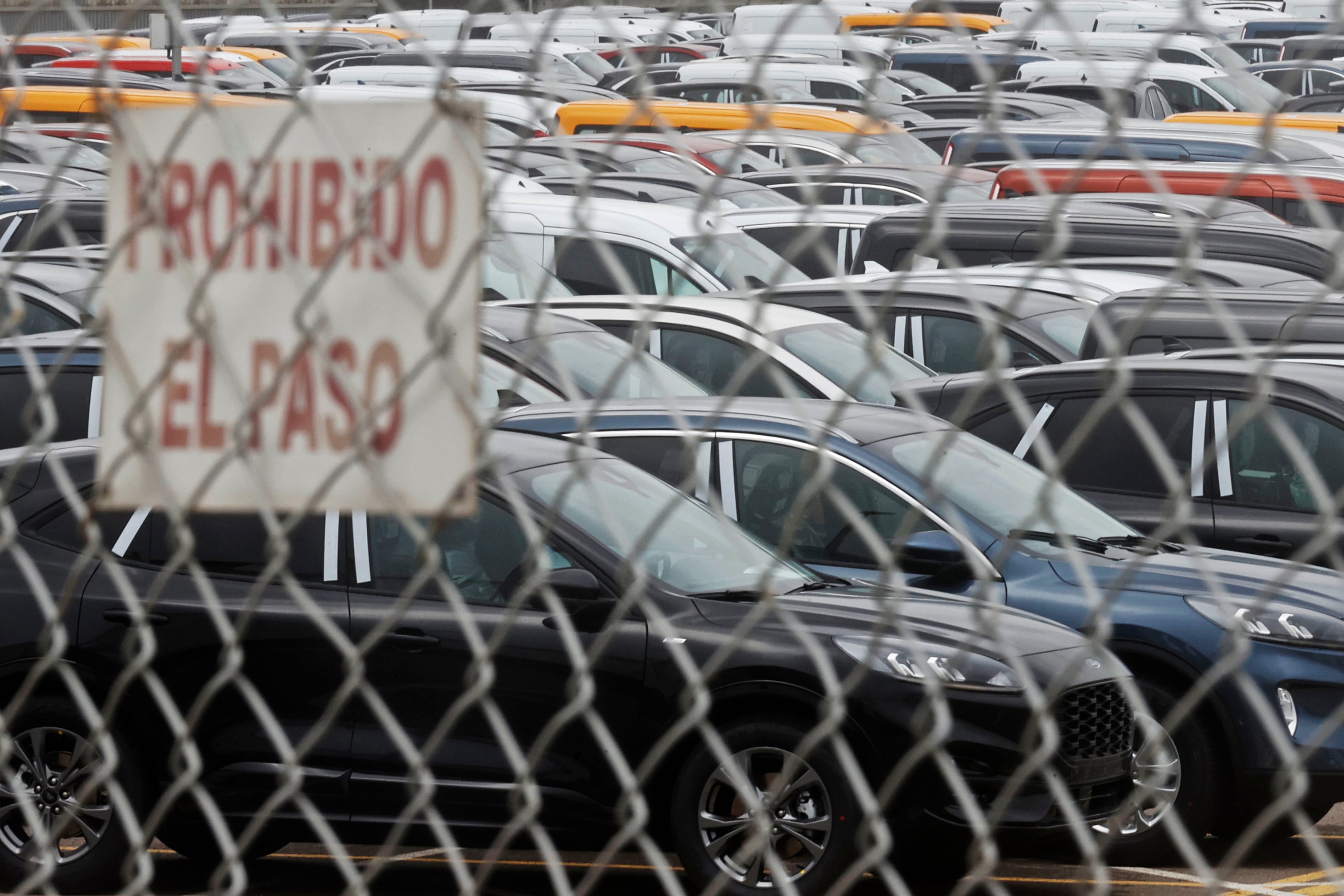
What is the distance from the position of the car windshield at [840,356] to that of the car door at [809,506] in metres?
1.07

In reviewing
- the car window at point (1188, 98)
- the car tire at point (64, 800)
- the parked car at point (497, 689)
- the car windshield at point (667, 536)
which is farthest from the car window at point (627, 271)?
the car window at point (1188, 98)

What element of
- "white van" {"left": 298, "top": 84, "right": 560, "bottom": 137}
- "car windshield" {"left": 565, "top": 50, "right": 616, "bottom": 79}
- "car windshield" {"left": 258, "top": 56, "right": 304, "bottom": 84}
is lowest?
"car windshield" {"left": 565, "top": 50, "right": 616, "bottom": 79}

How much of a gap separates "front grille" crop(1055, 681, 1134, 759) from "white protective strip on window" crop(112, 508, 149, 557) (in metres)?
3.09

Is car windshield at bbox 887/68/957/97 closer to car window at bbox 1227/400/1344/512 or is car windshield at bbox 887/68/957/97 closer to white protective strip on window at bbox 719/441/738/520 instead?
car window at bbox 1227/400/1344/512

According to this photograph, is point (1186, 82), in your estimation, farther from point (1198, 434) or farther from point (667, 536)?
point (667, 536)

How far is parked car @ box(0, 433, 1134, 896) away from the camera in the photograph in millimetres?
5652

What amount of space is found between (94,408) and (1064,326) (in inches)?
208

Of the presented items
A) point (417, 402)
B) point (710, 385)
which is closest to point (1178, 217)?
point (417, 402)

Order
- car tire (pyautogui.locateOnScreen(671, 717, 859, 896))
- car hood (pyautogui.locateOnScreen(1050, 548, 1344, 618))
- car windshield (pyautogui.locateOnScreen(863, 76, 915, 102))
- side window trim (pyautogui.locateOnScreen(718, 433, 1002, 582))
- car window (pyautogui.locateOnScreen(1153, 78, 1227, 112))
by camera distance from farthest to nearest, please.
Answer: car window (pyautogui.locateOnScreen(1153, 78, 1227, 112))
car windshield (pyautogui.locateOnScreen(863, 76, 915, 102))
side window trim (pyautogui.locateOnScreen(718, 433, 1002, 582))
car hood (pyautogui.locateOnScreen(1050, 548, 1344, 618))
car tire (pyautogui.locateOnScreen(671, 717, 859, 896))

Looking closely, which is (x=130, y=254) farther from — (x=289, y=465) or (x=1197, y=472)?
(x=1197, y=472)

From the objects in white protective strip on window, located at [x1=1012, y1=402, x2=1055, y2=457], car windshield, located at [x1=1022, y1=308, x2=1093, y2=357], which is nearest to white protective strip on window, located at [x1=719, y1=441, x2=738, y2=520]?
white protective strip on window, located at [x1=1012, y1=402, x2=1055, y2=457]

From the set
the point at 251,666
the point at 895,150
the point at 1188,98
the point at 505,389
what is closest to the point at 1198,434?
the point at 251,666

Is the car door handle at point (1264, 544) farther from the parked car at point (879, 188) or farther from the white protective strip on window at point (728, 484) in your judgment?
the white protective strip on window at point (728, 484)

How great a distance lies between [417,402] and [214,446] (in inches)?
9.9
